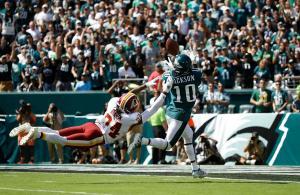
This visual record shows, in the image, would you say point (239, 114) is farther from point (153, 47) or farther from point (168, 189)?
point (168, 189)

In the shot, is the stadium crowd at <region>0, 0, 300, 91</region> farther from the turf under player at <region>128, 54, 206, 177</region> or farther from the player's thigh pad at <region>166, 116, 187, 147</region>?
the player's thigh pad at <region>166, 116, 187, 147</region>

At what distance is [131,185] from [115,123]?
159cm

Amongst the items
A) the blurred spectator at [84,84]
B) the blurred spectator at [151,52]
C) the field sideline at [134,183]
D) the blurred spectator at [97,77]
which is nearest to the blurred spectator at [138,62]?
the blurred spectator at [151,52]

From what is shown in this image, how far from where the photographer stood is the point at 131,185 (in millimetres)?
16188

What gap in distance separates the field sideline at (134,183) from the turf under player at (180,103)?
0.64 metres

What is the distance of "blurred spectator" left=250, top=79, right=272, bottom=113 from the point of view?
Result: 2470 centimetres

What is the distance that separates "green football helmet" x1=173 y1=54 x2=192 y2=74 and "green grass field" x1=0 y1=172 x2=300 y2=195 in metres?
1.99

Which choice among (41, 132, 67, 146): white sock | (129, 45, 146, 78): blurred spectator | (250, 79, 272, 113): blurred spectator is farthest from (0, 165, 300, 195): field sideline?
(129, 45, 146, 78): blurred spectator

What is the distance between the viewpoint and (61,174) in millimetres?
19797

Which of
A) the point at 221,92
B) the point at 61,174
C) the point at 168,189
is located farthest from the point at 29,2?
the point at 168,189

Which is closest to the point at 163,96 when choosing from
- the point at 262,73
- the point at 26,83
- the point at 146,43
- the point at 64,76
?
the point at 262,73

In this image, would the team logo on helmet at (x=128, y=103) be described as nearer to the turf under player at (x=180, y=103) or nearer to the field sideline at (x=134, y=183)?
the turf under player at (x=180, y=103)

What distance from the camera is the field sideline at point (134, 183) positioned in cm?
1486

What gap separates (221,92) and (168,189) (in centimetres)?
1045
